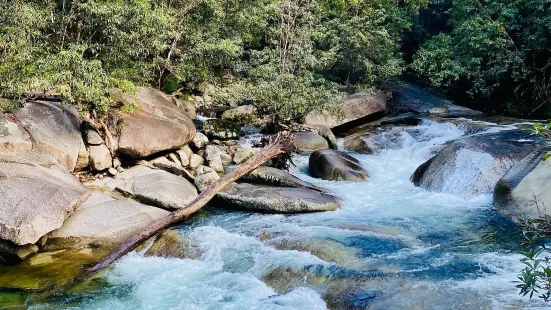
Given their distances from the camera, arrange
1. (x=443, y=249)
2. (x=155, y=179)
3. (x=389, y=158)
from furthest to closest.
A: 1. (x=389, y=158)
2. (x=155, y=179)
3. (x=443, y=249)

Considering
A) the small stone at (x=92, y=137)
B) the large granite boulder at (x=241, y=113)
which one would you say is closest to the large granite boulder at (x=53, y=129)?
the small stone at (x=92, y=137)

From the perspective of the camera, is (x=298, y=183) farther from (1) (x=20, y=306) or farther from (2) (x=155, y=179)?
(1) (x=20, y=306)

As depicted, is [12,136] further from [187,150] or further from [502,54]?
[502,54]

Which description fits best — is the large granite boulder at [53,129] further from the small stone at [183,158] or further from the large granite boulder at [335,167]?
the large granite boulder at [335,167]

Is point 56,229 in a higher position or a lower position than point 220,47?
lower

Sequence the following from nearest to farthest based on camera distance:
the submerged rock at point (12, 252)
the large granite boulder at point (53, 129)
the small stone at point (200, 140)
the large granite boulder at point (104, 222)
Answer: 1. the submerged rock at point (12, 252)
2. the large granite boulder at point (104, 222)
3. the large granite boulder at point (53, 129)
4. the small stone at point (200, 140)

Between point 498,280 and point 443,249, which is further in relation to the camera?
point 443,249

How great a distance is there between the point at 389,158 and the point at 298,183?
5799 mm

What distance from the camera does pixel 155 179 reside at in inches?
464

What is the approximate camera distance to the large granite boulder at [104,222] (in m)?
Result: 9.22

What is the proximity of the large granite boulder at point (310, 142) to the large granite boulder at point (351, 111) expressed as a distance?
4.96 ft

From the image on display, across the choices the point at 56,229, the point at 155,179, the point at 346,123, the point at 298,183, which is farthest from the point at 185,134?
the point at 346,123

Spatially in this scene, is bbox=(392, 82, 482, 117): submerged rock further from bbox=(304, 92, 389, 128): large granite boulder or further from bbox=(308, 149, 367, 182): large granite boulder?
bbox=(308, 149, 367, 182): large granite boulder

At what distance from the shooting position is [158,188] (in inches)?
443
